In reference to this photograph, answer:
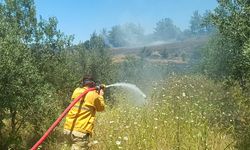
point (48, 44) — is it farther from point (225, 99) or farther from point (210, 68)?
point (210, 68)

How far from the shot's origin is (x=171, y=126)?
29.4ft

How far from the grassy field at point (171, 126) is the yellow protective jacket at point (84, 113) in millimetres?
373

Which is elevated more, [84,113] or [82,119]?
[84,113]

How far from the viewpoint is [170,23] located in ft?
574

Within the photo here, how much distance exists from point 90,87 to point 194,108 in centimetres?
261

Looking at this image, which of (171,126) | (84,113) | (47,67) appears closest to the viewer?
(84,113)

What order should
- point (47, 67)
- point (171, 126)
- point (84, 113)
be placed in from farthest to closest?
point (47, 67), point (171, 126), point (84, 113)

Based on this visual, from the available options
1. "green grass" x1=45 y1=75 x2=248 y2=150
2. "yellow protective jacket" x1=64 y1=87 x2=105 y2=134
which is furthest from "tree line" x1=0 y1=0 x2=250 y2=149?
"yellow protective jacket" x1=64 y1=87 x2=105 y2=134

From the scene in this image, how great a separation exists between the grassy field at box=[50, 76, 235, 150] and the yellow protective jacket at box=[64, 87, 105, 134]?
0.37 metres

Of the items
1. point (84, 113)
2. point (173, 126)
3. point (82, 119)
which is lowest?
point (173, 126)

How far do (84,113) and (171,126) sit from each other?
200 centimetres

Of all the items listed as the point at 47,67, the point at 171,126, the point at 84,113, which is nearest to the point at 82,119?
the point at 84,113

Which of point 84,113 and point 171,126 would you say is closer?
point 84,113

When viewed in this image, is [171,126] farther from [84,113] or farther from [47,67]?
[47,67]
